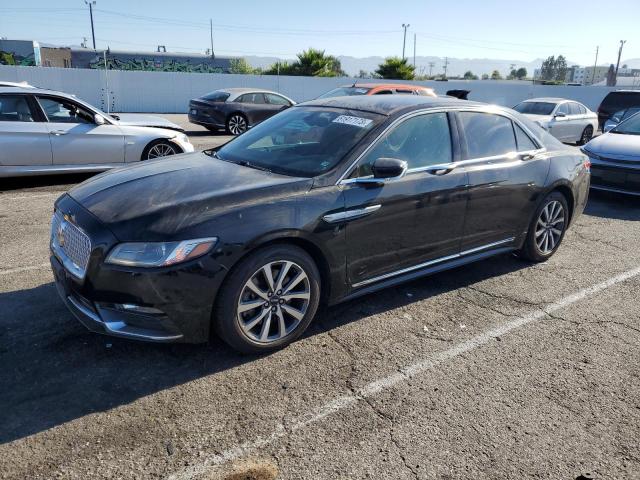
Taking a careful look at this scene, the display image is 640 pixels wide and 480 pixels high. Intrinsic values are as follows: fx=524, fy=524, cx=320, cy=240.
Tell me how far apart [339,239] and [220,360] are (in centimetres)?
115

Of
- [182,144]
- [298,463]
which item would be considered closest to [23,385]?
[298,463]

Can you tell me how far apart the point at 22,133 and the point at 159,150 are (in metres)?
2.02

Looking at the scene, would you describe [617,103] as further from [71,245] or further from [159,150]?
[71,245]

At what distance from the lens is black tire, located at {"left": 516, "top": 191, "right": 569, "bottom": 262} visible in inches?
209

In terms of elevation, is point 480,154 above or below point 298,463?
above

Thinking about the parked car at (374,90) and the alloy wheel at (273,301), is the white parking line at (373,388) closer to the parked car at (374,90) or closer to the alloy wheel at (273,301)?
the alloy wheel at (273,301)

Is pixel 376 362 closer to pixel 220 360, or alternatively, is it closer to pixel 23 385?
pixel 220 360

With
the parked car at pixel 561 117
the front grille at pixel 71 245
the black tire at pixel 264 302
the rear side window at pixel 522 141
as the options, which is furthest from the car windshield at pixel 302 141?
the parked car at pixel 561 117

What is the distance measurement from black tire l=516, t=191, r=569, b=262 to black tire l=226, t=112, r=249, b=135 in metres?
12.2

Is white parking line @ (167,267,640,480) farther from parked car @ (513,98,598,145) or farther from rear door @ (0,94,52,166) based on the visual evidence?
parked car @ (513,98,598,145)

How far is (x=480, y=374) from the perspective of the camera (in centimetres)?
347

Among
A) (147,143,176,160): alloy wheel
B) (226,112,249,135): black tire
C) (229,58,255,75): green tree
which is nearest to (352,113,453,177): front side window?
(147,143,176,160): alloy wheel

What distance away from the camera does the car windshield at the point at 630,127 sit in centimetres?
927

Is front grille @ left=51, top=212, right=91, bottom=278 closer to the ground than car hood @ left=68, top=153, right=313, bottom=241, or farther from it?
closer to the ground
